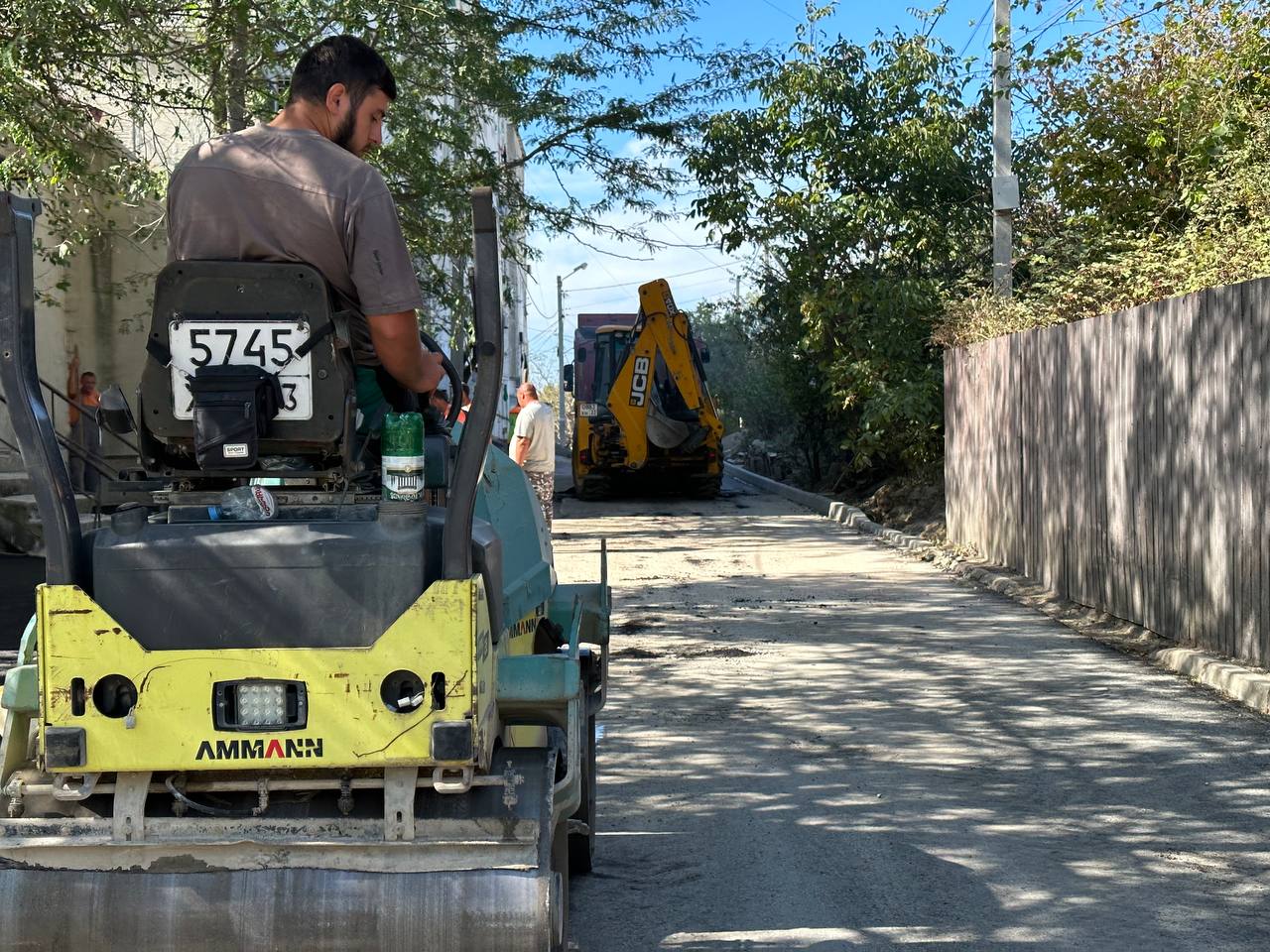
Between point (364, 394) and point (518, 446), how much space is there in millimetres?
10577

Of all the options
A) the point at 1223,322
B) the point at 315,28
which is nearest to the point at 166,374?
the point at 1223,322

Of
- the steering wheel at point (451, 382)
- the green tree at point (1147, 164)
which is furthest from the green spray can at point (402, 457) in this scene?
the green tree at point (1147, 164)

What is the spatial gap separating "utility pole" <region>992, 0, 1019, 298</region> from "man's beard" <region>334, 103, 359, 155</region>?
572 inches

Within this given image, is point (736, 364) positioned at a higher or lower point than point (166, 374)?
higher

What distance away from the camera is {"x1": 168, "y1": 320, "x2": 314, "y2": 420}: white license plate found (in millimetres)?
3838

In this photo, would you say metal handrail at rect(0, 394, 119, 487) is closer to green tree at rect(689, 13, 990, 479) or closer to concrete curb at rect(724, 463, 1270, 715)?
concrete curb at rect(724, 463, 1270, 715)

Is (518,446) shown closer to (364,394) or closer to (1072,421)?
(1072,421)

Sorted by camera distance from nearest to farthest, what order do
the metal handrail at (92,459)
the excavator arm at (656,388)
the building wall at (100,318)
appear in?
the metal handrail at (92,459) → the building wall at (100,318) → the excavator arm at (656,388)

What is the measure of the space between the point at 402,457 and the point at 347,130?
111 cm

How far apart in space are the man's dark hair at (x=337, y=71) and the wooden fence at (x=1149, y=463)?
6.10 m

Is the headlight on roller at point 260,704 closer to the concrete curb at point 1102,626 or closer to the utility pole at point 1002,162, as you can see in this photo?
the concrete curb at point 1102,626

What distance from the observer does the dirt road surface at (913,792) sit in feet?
17.0

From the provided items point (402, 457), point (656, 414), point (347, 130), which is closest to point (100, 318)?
point (656, 414)

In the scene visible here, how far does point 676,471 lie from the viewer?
2527 centimetres
